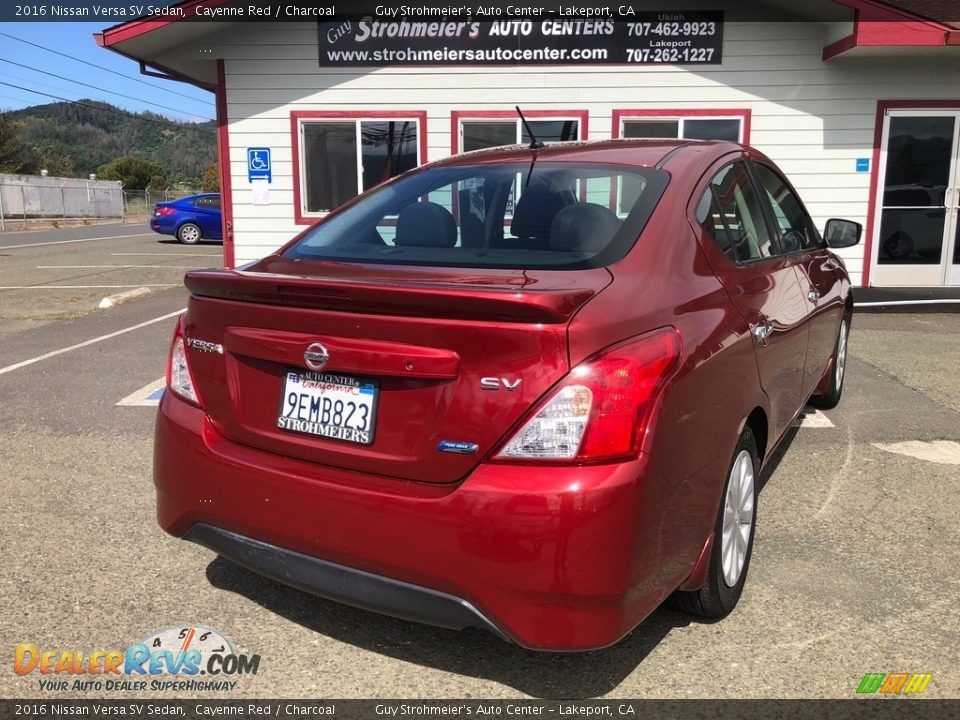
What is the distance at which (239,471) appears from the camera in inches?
94.5

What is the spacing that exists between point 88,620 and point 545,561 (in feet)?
5.61

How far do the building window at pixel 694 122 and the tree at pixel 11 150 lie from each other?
218 ft

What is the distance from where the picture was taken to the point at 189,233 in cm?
2297

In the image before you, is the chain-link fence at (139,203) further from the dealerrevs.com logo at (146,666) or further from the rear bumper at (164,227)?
the dealerrevs.com logo at (146,666)

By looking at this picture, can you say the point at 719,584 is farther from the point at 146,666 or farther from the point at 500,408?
the point at 146,666

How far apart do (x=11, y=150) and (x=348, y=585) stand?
74.4 meters

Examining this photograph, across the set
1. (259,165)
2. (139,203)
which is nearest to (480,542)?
(259,165)

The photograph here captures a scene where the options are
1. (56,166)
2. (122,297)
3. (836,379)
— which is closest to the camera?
(836,379)

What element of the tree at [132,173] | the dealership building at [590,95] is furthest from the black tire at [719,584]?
the tree at [132,173]

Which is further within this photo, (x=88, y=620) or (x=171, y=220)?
(x=171, y=220)

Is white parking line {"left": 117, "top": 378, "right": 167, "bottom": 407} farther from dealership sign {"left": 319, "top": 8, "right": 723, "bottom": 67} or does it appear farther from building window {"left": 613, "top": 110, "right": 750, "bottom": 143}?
building window {"left": 613, "top": 110, "right": 750, "bottom": 143}

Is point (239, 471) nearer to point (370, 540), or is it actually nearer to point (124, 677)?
point (370, 540)

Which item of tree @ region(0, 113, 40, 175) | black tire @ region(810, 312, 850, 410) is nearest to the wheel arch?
black tire @ region(810, 312, 850, 410)

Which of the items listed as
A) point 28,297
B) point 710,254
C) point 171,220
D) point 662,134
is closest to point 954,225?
point 662,134
